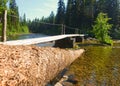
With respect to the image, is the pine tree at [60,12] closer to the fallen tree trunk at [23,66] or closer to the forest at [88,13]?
the forest at [88,13]

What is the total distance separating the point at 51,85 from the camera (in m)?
8.97

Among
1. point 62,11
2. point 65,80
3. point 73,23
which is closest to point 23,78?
point 65,80

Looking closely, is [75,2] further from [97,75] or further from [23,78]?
Result: [23,78]

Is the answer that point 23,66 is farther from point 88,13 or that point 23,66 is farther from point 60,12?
point 60,12

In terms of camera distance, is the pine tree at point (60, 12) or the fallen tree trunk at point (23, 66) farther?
the pine tree at point (60, 12)

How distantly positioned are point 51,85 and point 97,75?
3.63 meters

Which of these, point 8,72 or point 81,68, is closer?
point 8,72

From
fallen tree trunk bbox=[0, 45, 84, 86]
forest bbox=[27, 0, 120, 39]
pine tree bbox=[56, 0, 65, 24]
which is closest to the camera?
fallen tree trunk bbox=[0, 45, 84, 86]

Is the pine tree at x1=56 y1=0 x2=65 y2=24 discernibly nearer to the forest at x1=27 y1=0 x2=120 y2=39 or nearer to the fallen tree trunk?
the forest at x1=27 y1=0 x2=120 y2=39

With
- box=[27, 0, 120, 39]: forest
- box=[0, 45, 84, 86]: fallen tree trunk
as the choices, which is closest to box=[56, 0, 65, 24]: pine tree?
box=[27, 0, 120, 39]: forest

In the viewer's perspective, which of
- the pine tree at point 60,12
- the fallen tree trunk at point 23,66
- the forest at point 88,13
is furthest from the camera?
the pine tree at point 60,12

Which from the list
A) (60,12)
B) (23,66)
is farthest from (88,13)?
(23,66)

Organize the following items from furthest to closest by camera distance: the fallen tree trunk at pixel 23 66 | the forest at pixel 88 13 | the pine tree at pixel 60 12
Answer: the pine tree at pixel 60 12
the forest at pixel 88 13
the fallen tree trunk at pixel 23 66

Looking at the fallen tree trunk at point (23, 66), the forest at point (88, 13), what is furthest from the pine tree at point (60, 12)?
the fallen tree trunk at point (23, 66)
